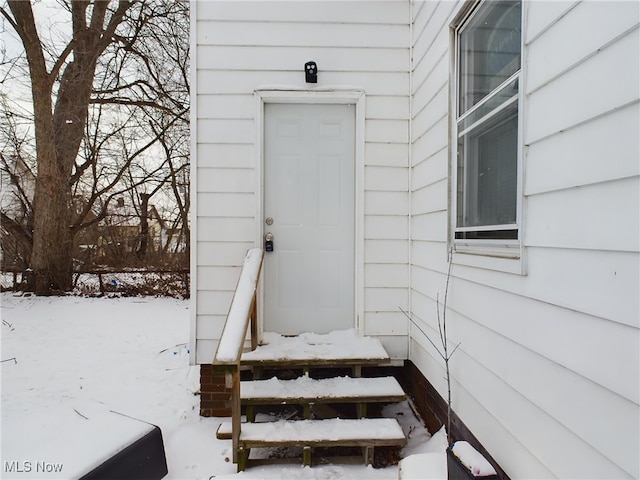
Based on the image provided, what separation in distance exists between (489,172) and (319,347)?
174 cm

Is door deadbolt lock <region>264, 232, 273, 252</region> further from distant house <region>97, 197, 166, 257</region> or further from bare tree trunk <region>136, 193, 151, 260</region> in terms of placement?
bare tree trunk <region>136, 193, 151, 260</region>

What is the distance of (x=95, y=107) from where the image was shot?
8156mm

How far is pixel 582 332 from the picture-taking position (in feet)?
3.75

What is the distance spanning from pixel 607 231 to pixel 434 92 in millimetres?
1753

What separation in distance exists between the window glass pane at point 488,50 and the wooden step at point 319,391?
1.86 meters

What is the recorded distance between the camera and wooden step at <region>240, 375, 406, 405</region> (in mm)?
2336

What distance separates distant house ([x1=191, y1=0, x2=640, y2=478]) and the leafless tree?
619 centimetres

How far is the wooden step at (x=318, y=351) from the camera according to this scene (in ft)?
8.43

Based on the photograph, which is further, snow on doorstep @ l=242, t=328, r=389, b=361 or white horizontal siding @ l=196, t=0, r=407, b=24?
white horizontal siding @ l=196, t=0, r=407, b=24

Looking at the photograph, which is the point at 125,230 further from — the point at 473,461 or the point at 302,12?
the point at 473,461

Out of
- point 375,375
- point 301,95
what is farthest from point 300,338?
point 301,95

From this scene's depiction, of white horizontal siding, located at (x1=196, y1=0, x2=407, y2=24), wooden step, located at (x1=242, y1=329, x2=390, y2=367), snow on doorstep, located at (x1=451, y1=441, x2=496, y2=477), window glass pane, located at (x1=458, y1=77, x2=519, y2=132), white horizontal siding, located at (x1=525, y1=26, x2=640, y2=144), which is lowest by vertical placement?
snow on doorstep, located at (x1=451, y1=441, x2=496, y2=477)

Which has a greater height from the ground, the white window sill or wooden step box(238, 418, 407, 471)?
the white window sill

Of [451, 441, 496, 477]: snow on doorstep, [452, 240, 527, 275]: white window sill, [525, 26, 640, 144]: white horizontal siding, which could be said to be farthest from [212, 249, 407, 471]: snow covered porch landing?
[525, 26, 640, 144]: white horizontal siding
